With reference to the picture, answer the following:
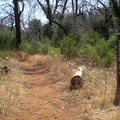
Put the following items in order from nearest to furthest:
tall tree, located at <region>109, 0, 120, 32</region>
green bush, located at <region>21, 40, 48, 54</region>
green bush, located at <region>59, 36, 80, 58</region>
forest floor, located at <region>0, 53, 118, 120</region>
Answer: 1. forest floor, located at <region>0, 53, 118, 120</region>
2. green bush, located at <region>59, 36, 80, 58</region>
3. tall tree, located at <region>109, 0, 120, 32</region>
4. green bush, located at <region>21, 40, 48, 54</region>

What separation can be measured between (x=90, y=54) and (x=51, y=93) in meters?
5.19

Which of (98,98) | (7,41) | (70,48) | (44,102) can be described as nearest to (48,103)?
(44,102)

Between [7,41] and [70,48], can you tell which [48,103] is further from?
[7,41]

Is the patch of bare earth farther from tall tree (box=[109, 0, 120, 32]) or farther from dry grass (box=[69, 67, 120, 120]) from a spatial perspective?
tall tree (box=[109, 0, 120, 32])

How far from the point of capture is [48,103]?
7.22 m

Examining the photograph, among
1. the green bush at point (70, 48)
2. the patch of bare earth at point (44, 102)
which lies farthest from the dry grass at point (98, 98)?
the green bush at point (70, 48)

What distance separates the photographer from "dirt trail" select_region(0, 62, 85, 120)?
20.1 ft

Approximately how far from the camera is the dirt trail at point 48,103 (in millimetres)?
6137

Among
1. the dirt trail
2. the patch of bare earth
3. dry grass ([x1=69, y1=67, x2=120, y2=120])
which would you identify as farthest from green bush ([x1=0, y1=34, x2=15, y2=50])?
dry grass ([x1=69, y1=67, x2=120, y2=120])

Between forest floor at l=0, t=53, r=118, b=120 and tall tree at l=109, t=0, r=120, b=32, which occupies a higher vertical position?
tall tree at l=109, t=0, r=120, b=32

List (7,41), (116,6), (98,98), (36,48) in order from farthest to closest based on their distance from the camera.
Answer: (7,41) < (36,48) < (116,6) < (98,98)

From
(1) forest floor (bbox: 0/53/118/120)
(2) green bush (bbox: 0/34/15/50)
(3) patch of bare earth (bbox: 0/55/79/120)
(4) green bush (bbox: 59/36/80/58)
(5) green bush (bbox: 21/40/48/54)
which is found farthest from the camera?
(2) green bush (bbox: 0/34/15/50)

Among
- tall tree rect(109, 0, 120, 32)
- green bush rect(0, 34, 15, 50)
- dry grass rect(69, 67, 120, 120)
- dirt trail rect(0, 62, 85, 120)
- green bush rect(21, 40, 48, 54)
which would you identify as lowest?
dirt trail rect(0, 62, 85, 120)

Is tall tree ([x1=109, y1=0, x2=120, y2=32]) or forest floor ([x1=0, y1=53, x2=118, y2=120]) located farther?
tall tree ([x1=109, y1=0, x2=120, y2=32])
